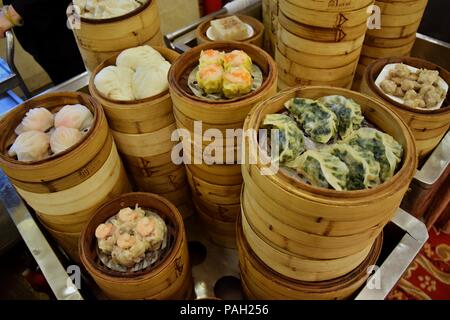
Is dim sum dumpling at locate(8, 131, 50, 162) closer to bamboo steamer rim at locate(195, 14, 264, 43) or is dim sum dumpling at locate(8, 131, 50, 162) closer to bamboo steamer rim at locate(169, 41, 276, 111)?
bamboo steamer rim at locate(169, 41, 276, 111)

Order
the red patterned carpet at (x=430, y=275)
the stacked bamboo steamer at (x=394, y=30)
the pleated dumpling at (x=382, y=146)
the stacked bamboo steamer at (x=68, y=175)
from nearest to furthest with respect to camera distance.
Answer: the pleated dumpling at (x=382, y=146) < the stacked bamboo steamer at (x=68, y=175) < the stacked bamboo steamer at (x=394, y=30) < the red patterned carpet at (x=430, y=275)

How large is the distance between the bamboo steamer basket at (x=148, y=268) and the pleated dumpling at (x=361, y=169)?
76 centimetres

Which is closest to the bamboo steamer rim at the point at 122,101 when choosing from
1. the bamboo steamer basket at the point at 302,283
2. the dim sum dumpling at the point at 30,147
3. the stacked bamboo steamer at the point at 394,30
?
the dim sum dumpling at the point at 30,147

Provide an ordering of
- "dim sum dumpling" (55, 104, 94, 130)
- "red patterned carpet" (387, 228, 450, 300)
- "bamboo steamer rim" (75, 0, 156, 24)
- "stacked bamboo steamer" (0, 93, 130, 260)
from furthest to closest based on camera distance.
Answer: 1. "red patterned carpet" (387, 228, 450, 300)
2. "bamboo steamer rim" (75, 0, 156, 24)
3. "dim sum dumpling" (55, 104, 94, 130)
4. "stacked bamboo steamer" (0, 93, 130, 260)

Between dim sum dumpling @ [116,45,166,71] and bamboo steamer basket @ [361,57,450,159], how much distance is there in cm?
107

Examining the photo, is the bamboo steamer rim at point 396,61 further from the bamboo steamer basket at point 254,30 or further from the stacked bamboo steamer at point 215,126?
the bamboo steamer basket at point 254,30

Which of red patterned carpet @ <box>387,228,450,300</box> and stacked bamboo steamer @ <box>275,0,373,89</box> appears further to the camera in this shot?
red patterned carpet @ <box>387,228,450,300</box>

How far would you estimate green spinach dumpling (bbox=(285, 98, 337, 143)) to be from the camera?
118 centimetres

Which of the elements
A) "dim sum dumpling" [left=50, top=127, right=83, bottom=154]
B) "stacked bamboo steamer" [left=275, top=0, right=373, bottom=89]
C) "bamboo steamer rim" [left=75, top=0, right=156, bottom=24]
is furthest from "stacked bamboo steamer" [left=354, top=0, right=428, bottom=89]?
"dim sum dumpling" [left=50, top=127, right=83, bottom=154]

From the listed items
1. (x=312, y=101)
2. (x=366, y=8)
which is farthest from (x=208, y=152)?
(x=366, y=8)

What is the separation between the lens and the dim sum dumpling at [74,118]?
5.08 feet

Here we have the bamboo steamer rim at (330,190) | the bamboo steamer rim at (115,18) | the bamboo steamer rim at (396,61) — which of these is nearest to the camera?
the bamboo steamer rim at (330,190)

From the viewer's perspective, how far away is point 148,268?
4.71 ft

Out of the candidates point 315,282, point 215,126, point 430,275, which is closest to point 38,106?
point 215,126
